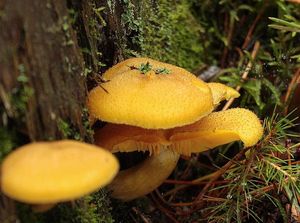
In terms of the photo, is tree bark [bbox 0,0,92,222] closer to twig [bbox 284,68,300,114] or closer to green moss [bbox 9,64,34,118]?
green moss [bbox 9,64,34,118]

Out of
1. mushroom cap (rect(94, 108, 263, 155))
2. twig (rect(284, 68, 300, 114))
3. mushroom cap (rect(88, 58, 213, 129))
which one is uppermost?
mushroom cap (rect(88, 58, 213, 129))

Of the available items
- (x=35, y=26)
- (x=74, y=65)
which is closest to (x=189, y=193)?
(x=74, y=65)

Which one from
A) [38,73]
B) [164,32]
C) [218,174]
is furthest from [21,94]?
[164,32]

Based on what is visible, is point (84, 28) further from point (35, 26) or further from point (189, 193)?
point (189, 193)

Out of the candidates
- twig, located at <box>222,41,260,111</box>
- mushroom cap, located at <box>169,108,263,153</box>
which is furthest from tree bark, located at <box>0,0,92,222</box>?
twig, located at <box>222,41,260,111</box>

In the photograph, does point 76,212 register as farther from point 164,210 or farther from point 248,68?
point 248,68

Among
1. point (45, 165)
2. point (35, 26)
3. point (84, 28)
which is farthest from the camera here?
point (84, 28)
